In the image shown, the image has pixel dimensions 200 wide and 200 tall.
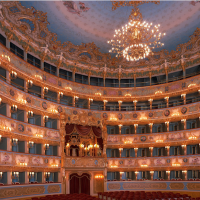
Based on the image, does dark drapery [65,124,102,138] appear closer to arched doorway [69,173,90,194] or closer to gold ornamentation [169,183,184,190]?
arched doorway [69,173,90,194]

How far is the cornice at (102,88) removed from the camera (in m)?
26.7

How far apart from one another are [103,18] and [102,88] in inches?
372

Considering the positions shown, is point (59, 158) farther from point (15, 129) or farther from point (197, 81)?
point (197, 81)

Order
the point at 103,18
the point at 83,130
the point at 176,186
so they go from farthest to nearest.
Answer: the point at 83,130, the point at 103,18, the point at 176,186

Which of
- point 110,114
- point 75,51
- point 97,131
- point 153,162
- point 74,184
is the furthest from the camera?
point 110,114

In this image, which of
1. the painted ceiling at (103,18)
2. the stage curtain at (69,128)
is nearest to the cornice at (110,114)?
the stage curtain at (69,128)

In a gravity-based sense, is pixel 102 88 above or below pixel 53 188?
above

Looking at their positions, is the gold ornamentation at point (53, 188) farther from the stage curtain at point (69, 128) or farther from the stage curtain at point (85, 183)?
the stage curtain at point (69, 128)

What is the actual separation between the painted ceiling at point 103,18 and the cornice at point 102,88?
474cm

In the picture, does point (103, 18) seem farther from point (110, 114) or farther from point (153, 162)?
point (153, 162)

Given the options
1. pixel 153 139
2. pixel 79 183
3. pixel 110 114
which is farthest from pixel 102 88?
pixel 79 183

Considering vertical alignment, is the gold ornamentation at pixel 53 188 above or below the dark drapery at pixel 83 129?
below

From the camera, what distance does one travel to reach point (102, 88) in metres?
33.8

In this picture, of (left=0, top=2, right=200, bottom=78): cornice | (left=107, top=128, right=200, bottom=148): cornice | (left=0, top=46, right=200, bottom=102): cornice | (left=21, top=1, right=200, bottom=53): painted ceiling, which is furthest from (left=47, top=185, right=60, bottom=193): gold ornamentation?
(left=21, top=1, right=200, bottom=53): painted ceiling
